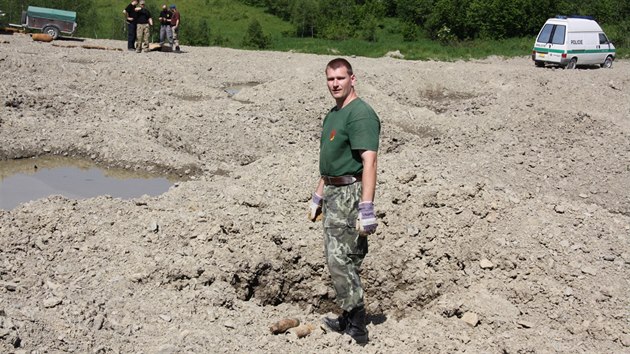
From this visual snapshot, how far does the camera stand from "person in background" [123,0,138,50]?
22906 mm

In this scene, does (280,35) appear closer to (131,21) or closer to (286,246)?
(131,21)

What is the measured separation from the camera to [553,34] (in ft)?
80.6

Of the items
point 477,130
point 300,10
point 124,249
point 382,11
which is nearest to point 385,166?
point 124,249

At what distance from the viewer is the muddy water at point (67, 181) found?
10242 mm

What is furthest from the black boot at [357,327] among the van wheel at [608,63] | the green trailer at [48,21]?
the van wheel at [608,63]

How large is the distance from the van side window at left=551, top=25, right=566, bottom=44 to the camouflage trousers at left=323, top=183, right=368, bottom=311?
68.1 feet

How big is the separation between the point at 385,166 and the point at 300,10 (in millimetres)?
37002

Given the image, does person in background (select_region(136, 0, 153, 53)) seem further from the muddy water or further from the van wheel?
the van wheel

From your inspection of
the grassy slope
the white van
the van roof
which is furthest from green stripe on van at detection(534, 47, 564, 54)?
the grassy slope

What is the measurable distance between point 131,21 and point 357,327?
63.1 feet

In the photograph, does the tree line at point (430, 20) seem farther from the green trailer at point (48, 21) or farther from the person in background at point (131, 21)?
the person in background at point (131, 21)

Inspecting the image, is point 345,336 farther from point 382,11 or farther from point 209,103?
point 382,11

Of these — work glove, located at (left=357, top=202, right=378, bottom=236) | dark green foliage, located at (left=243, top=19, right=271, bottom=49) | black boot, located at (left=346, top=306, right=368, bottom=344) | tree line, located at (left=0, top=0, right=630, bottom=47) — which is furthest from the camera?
tree line, located at (left=0, top=0, right=630, bottom=47)

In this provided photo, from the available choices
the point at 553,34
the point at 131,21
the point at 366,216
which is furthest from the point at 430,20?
the point at 366,216
